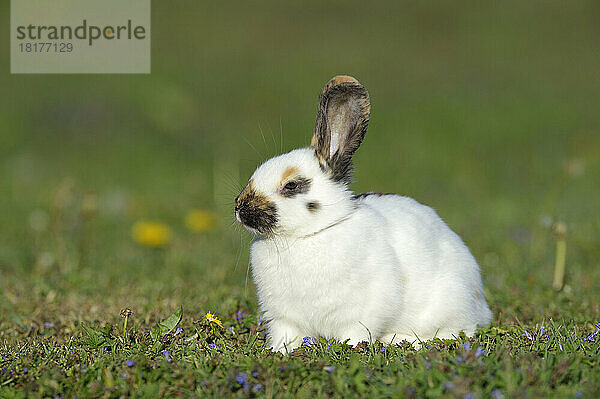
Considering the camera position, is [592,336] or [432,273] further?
[432,273]

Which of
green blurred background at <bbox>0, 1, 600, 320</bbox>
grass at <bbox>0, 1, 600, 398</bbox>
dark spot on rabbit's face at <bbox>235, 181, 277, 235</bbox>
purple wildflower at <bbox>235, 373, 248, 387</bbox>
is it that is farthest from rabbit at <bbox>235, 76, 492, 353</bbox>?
green blurred background at <bbox>0, 1, 600, 320</bbox>

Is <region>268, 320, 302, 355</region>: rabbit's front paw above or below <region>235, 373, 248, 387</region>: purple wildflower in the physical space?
below

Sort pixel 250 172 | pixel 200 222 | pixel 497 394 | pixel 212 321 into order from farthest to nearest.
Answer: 1. pixel 200 222
2. pixel 250 172
3. pixel 212 321
4. pixel 497 394

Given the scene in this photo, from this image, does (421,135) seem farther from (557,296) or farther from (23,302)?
(23,302)

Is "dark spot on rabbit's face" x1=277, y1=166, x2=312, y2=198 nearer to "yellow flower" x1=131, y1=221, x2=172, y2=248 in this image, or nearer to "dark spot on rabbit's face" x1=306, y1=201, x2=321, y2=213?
"dark spot on rabbit's face" x1=306, y1=201, x2=321, y2=213

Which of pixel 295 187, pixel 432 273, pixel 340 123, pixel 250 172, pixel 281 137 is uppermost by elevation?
pixel 340 123

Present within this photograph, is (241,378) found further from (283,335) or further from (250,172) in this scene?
(250,172)

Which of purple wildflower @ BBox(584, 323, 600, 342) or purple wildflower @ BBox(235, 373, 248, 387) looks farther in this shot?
purple wildflower @ BBox(584, 323, 600, 342)

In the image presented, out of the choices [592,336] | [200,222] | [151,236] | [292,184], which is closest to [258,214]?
[292,184]
